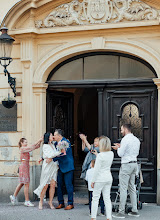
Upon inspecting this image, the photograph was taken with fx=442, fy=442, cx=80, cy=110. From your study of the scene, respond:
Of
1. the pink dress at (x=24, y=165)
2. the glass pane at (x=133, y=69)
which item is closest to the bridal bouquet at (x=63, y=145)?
the pink dress at (x=24, y=165)

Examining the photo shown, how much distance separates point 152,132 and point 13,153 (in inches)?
→ 127

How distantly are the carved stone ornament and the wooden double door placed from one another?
142 cm

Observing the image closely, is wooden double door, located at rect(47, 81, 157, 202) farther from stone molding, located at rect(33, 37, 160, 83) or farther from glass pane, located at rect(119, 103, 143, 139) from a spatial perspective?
stone molding, located at rect(33, 37, 160, 83)

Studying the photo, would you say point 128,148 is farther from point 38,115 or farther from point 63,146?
point 38,115

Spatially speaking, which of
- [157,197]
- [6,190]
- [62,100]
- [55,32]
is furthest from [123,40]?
[6,190]

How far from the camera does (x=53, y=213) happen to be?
8672 millimetres

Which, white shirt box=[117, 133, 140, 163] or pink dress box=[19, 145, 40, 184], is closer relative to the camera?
white shirt box=[117, 133, 140, 163]

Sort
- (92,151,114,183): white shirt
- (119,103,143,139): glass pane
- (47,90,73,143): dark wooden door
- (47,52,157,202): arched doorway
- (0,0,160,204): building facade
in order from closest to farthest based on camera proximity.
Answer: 1. (92,151,114,183): white shirt
2. (0,0,160,204): building facade
3. (47,52,157,202): arched doorway
4. (119,103,143,139): glass pane
5. (47,90,73,143): dark wooden door

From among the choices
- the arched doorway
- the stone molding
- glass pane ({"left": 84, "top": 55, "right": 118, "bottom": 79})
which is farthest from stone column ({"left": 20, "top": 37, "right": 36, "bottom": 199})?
glass pane ({"left": 84, "top": 55, "right": 118, "bottom": 79})

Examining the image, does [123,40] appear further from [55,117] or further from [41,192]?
[41,192]

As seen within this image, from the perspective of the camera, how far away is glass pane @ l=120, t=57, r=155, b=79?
380 inches

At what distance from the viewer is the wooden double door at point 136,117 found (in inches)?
376

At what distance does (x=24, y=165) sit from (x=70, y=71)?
244cm

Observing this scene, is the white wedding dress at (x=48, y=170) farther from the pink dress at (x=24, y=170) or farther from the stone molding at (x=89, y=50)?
the stone molding at (x=89, y=50)
